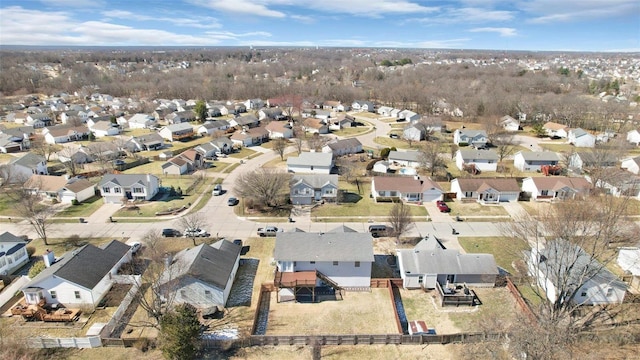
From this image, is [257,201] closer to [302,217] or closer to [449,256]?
[302,217]

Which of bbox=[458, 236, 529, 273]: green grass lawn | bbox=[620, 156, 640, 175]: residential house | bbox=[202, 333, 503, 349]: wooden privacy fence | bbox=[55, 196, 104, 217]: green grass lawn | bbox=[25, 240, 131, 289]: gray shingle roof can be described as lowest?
bbox=[202, 333, 503, 349]: wooden privacy fence

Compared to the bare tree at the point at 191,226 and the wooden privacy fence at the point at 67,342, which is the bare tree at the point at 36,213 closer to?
the bare tree at the point at 191,226

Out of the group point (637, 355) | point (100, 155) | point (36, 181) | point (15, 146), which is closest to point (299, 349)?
point (637, 355)

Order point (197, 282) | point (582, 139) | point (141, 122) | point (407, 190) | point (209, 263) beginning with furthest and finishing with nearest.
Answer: point (141, 122) → point (582, 139) → point (407, 190) → point (209, 263) → point (197, 282)

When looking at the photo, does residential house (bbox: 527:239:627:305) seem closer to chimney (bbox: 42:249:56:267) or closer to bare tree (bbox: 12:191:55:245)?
chimney (bbox: 42:249:56:267)

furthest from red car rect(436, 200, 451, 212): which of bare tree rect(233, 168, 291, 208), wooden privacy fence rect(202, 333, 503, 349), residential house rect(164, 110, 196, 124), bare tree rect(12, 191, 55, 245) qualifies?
residential house rect(164, 110, 196, 124)

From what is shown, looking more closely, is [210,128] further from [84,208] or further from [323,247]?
[323,247]

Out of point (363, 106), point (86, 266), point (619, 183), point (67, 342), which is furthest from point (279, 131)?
point (67, 342)
